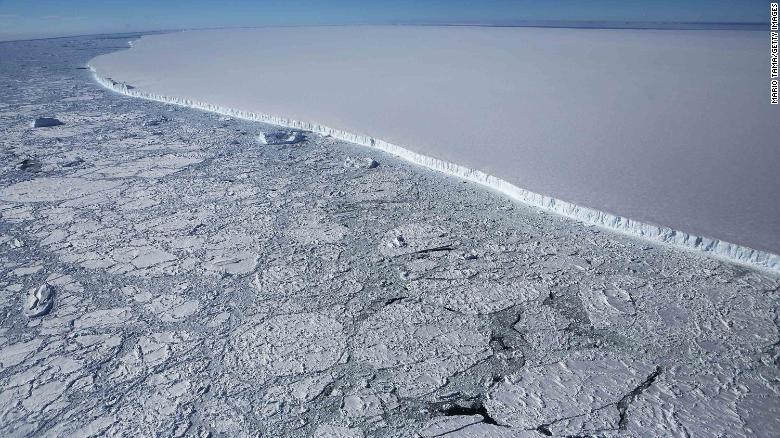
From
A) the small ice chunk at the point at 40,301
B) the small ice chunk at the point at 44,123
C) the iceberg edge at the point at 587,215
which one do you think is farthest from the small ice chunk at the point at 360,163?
the small ice chunk at the point at 44,123

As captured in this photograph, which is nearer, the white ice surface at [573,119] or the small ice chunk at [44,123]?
the white ice surface at [573,119]

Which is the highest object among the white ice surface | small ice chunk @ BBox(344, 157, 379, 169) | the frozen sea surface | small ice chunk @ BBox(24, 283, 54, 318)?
the white ice surface

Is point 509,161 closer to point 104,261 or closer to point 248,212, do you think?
point 248,212

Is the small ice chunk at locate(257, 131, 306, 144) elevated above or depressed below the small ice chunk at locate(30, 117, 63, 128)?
above

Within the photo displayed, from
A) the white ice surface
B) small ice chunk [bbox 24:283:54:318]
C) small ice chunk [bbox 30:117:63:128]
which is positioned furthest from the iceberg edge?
small ice chunk [bbox 30:117:63:128]

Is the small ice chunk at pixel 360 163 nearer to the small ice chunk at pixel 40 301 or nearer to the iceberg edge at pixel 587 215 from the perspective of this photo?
the iceberg edge at pixel 587 215

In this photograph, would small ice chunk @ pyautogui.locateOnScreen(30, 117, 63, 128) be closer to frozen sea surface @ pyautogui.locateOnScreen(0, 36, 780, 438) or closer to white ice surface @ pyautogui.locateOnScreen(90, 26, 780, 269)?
white ice surface @ pyautogui.locateOnScreen(90, 26, 780, 269)

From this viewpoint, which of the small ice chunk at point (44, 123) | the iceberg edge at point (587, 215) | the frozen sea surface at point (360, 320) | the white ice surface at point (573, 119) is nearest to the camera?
the frozen sea surface at point (360, 320)
